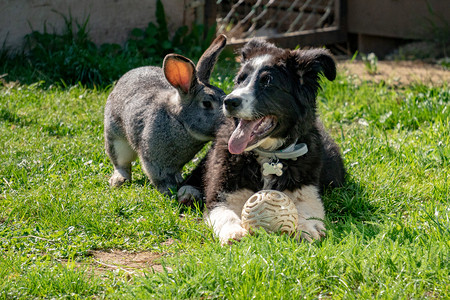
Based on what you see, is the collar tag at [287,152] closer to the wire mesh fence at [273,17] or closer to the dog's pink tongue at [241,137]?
the dog's pink tongue at [241,137]

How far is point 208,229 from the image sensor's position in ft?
12.3

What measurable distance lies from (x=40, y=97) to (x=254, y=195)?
3.76m

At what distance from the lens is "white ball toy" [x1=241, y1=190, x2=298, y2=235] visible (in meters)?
3.53

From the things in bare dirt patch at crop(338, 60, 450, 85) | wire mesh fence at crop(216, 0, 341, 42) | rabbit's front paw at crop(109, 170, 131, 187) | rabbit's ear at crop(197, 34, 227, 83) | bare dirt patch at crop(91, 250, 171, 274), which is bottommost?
bare dirt patch at crop(338, 60, 450, 85)

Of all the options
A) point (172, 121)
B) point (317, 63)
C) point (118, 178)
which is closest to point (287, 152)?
point (317, 63)

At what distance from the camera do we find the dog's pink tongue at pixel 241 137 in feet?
12.5

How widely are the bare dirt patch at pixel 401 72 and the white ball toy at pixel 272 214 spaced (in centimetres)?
402

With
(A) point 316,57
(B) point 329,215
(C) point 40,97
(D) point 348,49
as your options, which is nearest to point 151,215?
(B) point 329,215

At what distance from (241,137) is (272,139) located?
0.22 metres

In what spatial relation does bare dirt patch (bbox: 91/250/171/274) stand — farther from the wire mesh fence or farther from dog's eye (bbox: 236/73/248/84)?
the wire mesh fence

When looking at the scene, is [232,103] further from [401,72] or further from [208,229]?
[401,72]

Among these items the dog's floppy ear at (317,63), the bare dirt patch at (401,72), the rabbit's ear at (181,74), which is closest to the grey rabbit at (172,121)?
the rabbit's ear at (181,74)

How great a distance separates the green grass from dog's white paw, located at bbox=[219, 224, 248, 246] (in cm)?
10

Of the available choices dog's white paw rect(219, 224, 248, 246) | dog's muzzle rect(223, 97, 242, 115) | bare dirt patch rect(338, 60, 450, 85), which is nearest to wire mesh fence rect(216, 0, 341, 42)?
bare dirt patch rect(338, 60, 450, 85)
